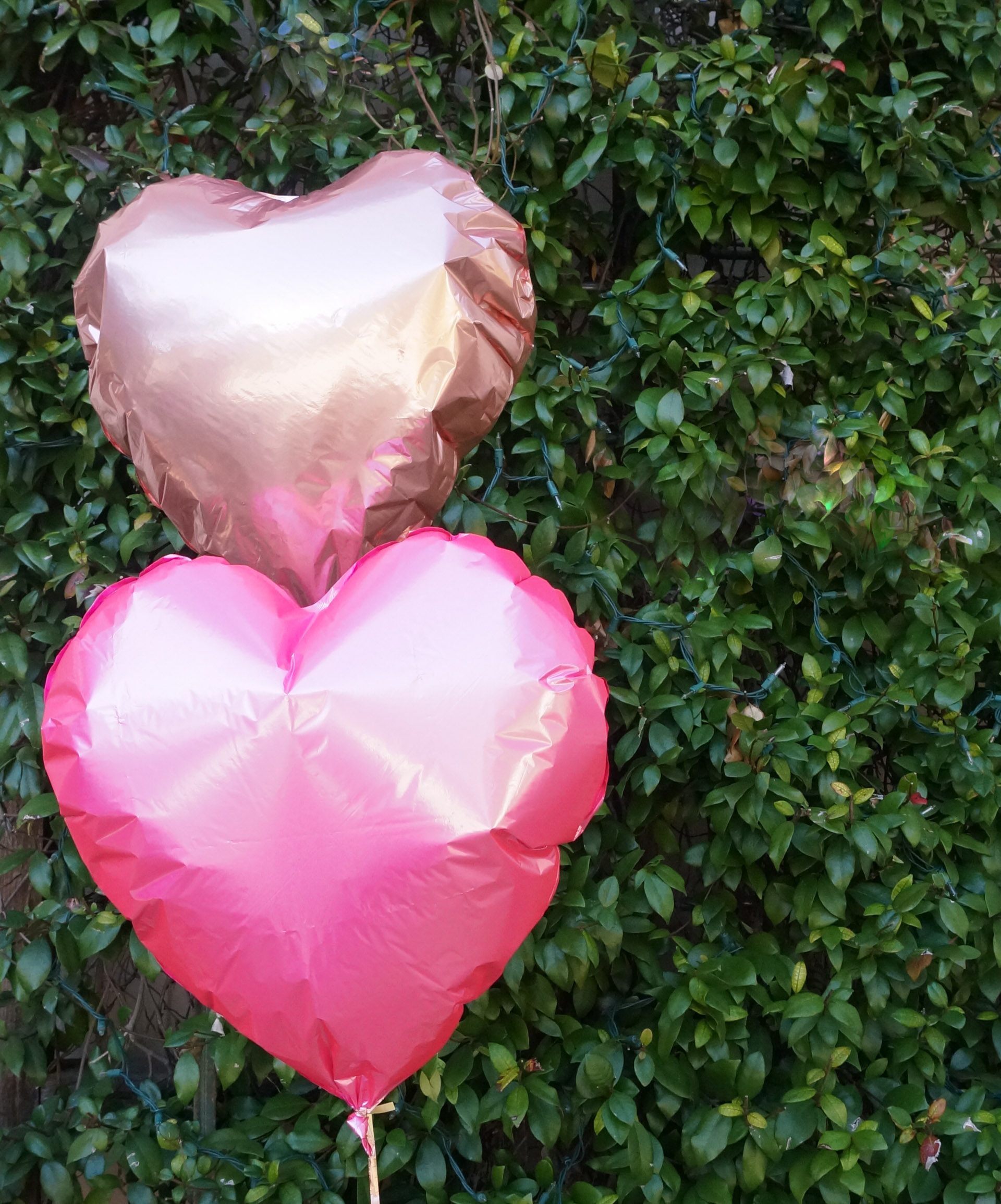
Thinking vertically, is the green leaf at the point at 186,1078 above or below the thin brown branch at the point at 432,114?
below

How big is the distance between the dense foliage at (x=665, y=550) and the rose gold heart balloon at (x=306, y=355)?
0.46 meters

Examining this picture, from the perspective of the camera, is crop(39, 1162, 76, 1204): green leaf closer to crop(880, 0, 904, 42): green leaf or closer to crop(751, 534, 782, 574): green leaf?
crop(751, 534, 782, 574): green leaf

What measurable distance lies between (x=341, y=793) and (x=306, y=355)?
0.44 metres

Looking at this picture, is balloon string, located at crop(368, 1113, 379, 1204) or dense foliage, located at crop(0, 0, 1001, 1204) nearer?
balloon string, located at crop(368, 1113, 379, 1204)

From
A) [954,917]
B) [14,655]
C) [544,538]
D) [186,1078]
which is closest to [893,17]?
[544,538]

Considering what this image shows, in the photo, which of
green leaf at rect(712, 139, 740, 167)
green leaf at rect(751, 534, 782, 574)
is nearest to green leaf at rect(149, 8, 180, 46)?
green leaf at rect(712, 139, 740, 167)

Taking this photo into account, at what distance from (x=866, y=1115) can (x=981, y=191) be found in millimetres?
1630

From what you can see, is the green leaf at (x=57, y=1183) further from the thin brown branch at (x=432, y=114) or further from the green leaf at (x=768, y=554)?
the thin brown branch at (x=432, y=114)

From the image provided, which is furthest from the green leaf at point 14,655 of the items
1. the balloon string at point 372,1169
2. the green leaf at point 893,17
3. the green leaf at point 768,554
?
the green leaf at point 893,17

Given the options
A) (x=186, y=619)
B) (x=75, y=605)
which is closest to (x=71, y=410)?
(x=75, y=605)

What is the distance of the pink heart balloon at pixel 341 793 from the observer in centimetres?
81

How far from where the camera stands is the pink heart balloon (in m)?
0.81

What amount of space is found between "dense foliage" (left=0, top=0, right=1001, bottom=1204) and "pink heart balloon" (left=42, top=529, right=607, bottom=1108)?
0.60 meters

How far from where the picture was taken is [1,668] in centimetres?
148
